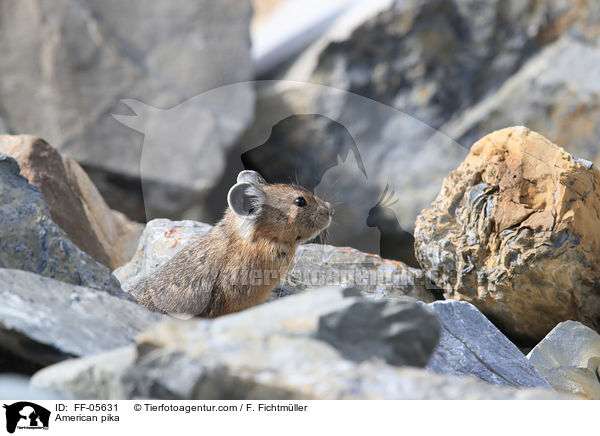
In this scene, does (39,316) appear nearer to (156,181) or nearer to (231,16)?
(156,181)

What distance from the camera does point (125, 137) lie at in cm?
961

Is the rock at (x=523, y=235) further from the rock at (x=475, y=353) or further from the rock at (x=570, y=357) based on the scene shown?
the rock at (x=475, y=353)

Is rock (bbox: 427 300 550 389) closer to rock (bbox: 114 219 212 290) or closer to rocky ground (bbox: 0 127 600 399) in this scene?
rocky ground (bbox: 0 127 600 399)

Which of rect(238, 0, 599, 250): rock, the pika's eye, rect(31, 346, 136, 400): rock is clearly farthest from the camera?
rect(238, 0, 599, 250): rock

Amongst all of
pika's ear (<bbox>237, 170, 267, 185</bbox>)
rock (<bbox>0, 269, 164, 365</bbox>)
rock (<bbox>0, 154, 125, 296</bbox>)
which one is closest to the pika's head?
pika's ear (<bbox>237, 170, 267, 185</bbox>)

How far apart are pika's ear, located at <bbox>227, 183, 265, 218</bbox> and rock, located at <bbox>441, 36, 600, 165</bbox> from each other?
5.19m

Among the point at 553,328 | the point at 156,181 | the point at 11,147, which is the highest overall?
the point at 156,181

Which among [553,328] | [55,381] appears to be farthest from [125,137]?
[55,381]

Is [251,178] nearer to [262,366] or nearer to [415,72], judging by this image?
[262,366]

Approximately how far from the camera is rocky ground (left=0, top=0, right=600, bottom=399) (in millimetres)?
2496

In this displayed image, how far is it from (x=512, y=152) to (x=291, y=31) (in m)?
6.50
